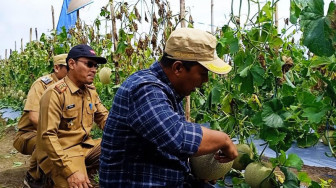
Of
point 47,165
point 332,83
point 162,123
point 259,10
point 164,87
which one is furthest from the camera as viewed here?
point 47,165

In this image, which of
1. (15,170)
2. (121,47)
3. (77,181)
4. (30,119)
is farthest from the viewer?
(15,170)

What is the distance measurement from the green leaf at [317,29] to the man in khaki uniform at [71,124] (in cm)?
196

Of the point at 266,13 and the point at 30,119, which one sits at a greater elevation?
the point at 266,13

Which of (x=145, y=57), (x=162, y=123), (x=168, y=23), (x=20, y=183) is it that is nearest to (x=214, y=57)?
(x=162, y=123)

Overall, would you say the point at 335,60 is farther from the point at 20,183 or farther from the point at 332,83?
the point at 20,183

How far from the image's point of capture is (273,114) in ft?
6.81

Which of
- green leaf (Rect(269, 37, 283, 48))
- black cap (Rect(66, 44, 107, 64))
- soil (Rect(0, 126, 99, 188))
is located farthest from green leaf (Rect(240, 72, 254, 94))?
soil (Rect(0, 126, 99, 188))

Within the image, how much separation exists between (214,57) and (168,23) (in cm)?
183

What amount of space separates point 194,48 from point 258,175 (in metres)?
1.03

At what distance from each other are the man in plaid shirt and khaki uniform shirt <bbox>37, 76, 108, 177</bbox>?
110 cm

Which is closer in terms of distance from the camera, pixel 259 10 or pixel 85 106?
pixel 259 10

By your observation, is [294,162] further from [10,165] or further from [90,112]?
[10,165]

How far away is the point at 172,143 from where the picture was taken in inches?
61.2

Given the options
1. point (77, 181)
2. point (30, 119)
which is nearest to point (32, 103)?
point (30, 119)
